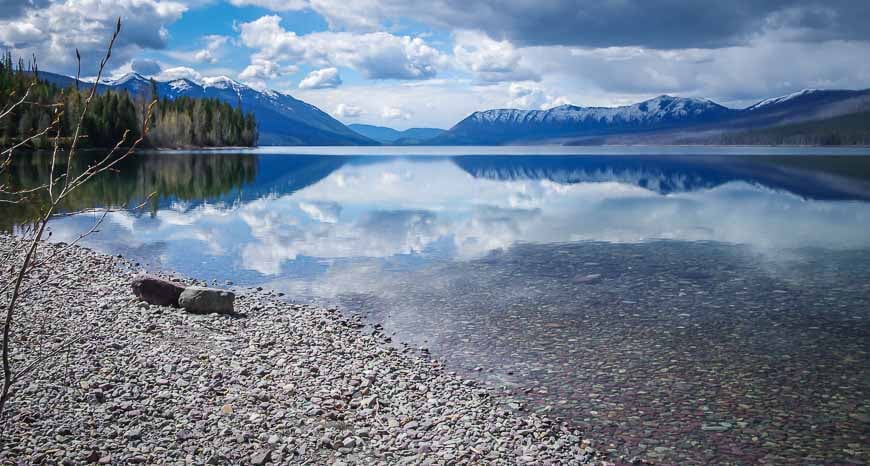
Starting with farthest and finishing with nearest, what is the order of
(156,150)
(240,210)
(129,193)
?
(156,150), (129,193), (240,210)

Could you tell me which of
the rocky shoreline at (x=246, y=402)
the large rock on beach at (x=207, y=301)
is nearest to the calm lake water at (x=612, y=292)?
the rocky shoreline at (x=246, y=402)

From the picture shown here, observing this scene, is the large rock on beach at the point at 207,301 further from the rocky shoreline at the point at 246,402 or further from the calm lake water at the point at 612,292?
the calm lake water at the point at 612,292

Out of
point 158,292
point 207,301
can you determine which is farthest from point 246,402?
point 158,292

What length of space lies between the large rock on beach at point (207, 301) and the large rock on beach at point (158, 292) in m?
0.48

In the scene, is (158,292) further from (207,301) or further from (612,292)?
(612,292)

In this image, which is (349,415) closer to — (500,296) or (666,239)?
(500,296)

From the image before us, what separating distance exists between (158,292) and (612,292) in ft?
52.0

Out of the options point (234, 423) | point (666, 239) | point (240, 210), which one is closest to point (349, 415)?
point (234, 423)

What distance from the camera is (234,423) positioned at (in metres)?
11.8

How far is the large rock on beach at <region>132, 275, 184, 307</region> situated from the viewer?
1983 cm

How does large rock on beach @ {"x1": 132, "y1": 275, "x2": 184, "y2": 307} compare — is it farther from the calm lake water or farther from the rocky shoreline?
the calm lake water

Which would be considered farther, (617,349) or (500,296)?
(500,296)

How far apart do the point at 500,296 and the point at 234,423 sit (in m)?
12.5

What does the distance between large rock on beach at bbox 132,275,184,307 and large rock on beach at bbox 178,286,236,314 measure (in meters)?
0.48
